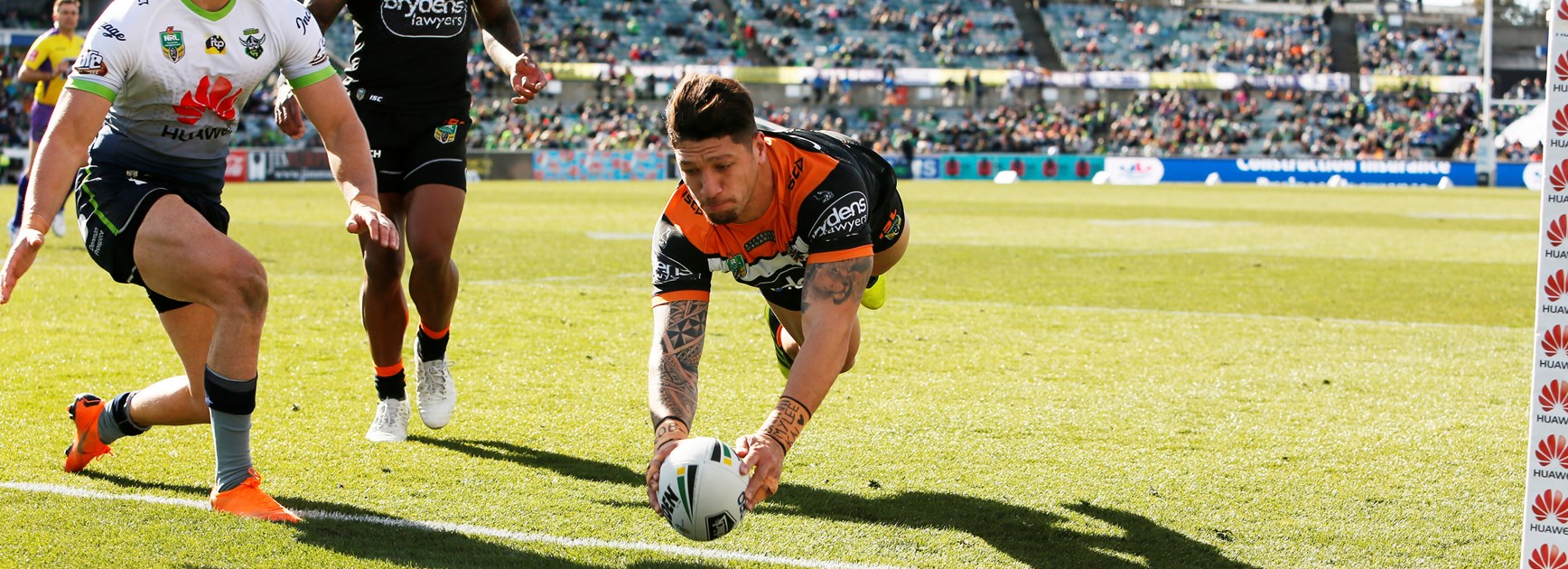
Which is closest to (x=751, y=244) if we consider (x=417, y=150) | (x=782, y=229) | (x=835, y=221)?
(x=782, y=229)

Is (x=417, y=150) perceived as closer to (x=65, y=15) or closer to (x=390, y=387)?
A: (x=390, y=387)

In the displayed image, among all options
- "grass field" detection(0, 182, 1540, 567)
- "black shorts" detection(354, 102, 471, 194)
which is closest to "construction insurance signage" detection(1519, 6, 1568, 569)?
"grass field" detection(0, 182, 1540, 567)

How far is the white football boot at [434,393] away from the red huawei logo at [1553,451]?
14.4ft

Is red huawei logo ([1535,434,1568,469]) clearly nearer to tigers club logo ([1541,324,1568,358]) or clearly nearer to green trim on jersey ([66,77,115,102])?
tigers club logo ([1541,324,1568,358])

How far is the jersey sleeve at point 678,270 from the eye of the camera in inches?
185

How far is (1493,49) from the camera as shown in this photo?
69.9m

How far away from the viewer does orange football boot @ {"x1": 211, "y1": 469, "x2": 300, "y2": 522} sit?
4.95 meters

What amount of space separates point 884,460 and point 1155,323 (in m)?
5.54

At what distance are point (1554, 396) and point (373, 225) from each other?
10.8 ft

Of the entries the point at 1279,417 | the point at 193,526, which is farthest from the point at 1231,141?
the point at 193,526

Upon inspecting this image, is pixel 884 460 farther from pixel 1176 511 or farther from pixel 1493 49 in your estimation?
pixel 1493 49

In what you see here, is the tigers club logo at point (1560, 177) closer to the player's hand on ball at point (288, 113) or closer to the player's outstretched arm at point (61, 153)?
the player's outstretched arm at point (61, 153)

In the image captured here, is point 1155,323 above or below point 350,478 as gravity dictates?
below

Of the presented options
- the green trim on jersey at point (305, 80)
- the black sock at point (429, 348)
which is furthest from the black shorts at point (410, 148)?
the green trim on jersey at point (305, 80)
